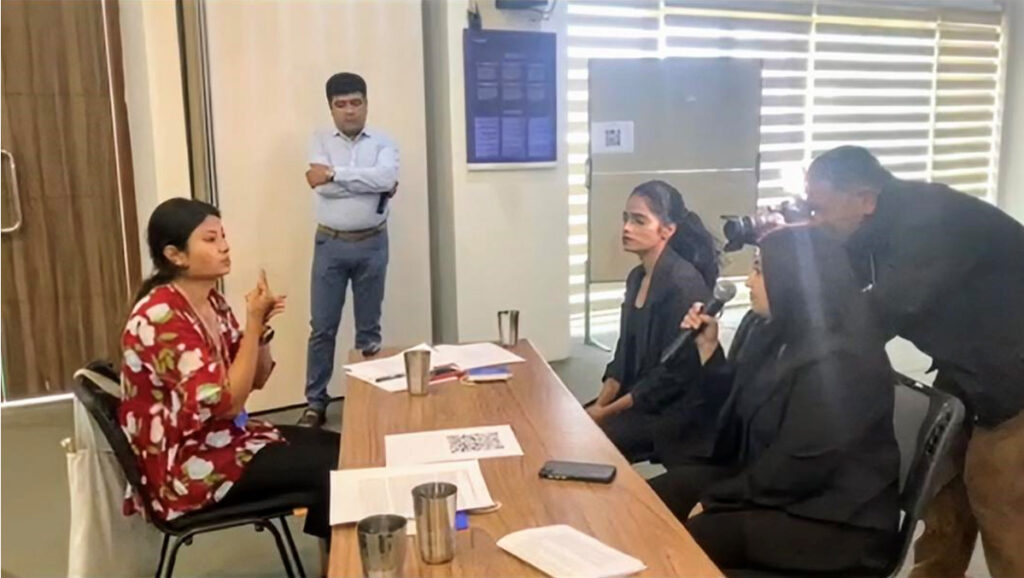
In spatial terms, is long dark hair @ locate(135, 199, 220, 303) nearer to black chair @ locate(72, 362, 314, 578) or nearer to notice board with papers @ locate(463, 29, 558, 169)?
black chair @ locate(72, 362, 314, 578)

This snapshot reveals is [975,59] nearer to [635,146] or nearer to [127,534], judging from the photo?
[635,146]

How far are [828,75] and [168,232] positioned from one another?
5.19m

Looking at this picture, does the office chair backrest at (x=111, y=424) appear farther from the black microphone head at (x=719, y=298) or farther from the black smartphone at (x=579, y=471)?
the black microphone head at (x=719, y=298)

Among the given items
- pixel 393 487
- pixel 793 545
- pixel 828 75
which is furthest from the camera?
pixel 828 75

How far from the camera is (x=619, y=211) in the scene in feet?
16.2

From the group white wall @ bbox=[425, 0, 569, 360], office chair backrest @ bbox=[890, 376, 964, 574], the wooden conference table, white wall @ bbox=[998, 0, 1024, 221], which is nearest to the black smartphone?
the wooden conference table

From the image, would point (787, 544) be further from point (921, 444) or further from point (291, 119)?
point (291, 119)

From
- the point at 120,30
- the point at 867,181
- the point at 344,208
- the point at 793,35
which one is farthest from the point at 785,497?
the point at 793,35

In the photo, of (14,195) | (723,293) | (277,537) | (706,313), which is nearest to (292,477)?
(277,537)

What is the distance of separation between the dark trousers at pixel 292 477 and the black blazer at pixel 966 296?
1.34 m

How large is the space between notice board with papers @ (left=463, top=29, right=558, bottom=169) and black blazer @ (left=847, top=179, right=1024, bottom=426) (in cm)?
256

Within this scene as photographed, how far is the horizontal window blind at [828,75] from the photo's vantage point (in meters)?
5.32

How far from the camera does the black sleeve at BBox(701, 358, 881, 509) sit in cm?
162

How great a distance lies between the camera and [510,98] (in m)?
4.44
